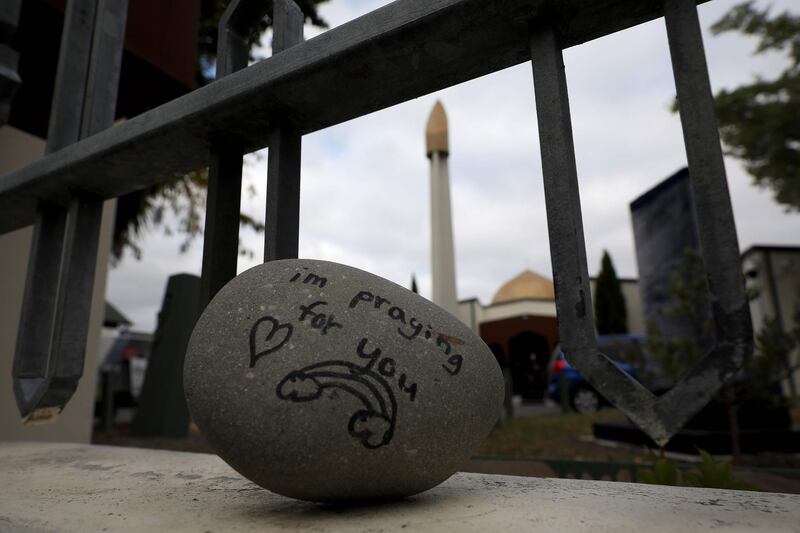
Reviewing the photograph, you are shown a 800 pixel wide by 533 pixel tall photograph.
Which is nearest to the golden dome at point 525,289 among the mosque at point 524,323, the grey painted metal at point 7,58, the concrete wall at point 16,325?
the mosque at point 524,323

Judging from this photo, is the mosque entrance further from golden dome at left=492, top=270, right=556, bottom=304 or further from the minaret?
the minaret

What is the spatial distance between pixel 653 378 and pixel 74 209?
7.44 meters

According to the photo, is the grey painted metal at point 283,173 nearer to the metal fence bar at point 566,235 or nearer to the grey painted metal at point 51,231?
the metal fence bar at point 566,235

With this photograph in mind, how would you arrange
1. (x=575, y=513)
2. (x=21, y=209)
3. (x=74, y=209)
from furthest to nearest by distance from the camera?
(x=21, y=209) < (x=74, y=209) < (x=575, y=513)

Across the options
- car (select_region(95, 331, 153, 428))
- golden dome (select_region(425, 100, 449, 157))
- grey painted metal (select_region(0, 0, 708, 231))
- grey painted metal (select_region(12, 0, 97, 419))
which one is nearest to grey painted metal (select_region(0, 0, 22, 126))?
grey painted metal (select_region(12, 0, 97, 419))

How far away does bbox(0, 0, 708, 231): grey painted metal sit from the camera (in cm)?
139

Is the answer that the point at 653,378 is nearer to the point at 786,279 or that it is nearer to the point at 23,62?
the point at 23,62

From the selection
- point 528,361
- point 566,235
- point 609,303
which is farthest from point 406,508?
point 609,303

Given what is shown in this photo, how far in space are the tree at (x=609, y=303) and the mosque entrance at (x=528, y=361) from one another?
278 centimetres

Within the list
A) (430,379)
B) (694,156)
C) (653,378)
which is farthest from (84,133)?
(653,378)

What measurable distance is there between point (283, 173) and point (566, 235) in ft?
3.07

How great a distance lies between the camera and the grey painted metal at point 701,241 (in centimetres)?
108

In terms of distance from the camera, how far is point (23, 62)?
4.40m

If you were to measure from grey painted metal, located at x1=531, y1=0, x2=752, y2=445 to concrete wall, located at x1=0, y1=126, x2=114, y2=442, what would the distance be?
5.36 metres
